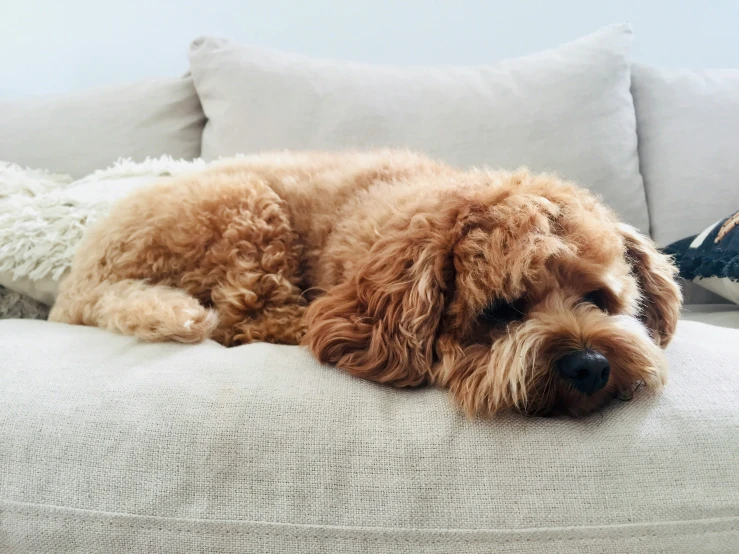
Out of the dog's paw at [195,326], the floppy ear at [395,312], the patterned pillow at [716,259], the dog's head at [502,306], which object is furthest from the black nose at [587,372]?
the patterned pillow at [716,259]

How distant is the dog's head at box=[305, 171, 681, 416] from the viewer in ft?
3.50

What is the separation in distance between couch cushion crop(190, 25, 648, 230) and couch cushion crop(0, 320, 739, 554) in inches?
52.3

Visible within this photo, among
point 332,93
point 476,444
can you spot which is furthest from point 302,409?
point 332,93

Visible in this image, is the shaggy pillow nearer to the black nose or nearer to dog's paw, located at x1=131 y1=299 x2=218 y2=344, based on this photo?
dog's paw, located at x1=131 y1=299 x2=218 y2=344

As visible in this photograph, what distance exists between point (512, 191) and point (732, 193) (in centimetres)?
142

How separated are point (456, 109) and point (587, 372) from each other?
147 centimetres

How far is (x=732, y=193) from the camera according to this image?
2129 mm

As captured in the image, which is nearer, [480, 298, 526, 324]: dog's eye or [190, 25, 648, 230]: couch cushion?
[480, 298, 526, 324]: dog's eye

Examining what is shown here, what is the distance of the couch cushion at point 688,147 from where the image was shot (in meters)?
2.14

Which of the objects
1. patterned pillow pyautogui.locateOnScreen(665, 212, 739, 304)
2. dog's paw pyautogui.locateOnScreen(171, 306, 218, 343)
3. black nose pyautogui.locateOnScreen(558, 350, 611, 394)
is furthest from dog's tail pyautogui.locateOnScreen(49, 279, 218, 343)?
patterned pillow pyautogui.locateOnScreen(665, 212, 739, 304)

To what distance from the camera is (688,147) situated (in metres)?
2.20

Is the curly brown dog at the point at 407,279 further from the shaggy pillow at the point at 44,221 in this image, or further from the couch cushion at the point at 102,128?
the couch cushion at the point at 102,128

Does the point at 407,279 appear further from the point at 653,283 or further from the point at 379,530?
the point at 653,283

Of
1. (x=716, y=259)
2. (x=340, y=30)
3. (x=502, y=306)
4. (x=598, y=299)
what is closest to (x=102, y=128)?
(x=340, y=30)
